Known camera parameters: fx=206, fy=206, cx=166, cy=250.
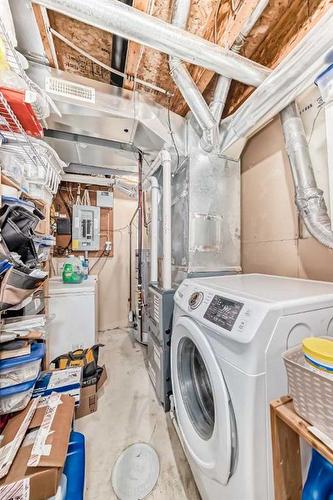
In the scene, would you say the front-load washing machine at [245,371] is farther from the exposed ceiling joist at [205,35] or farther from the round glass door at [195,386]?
the exposed ceiling joist at [205,35]

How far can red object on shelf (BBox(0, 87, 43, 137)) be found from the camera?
3.61 feet

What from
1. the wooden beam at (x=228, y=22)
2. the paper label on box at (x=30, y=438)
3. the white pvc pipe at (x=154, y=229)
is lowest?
the paper label on box at (x=30, y=438)

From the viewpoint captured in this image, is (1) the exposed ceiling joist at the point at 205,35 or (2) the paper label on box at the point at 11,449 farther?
(1) the exposed ceiling joist at the point at 205,35

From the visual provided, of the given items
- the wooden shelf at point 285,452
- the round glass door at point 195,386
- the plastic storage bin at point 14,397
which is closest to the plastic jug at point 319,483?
the wooden shelf at point 285,452

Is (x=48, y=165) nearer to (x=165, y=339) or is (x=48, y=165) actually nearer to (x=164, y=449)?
(x=165, y=339)

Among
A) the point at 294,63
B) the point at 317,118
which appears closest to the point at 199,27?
the point at 294,63

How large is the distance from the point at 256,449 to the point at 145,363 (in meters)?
1.93

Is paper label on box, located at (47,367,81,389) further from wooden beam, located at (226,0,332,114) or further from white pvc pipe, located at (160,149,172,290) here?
wooden beam, located at (226,0,332,114)

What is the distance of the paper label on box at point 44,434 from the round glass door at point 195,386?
2.38ft

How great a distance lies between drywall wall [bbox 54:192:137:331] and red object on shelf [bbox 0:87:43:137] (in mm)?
2232

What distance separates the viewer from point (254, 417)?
69 centimetres

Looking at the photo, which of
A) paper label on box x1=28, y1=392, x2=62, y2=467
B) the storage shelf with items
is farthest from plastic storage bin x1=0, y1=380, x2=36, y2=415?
paper label on box x1=28, y1=392, x2=62, y2=467

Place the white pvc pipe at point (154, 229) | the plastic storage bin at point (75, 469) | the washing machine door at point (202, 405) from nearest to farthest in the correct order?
the washing machine door at point (202, 405) < the plastic storage bin at point (75, 469) < the white pvc pipe at point (154, 229)

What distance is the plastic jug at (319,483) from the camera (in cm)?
65
